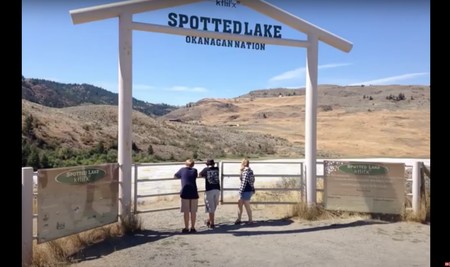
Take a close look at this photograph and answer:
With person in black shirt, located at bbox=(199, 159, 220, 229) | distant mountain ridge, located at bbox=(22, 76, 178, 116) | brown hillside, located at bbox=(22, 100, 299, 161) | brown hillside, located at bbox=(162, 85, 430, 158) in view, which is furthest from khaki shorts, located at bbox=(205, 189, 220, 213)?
distant mountain ridge, located at bbox=(22, 76, 178, 116)

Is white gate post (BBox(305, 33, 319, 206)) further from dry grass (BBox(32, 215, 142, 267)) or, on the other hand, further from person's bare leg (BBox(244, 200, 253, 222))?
dry grass (BBox(32, 215, 142, 267))

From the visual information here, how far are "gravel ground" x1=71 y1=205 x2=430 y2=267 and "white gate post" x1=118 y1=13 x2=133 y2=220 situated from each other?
0.85 meters

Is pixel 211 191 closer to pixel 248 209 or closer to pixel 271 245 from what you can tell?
pixel 248 209

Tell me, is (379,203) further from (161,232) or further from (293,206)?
(161,232)

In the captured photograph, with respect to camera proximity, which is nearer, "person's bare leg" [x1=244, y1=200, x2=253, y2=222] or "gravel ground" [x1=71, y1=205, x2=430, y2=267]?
"gravel ground" [x1=71, y1=205, x2=430, y2=267]

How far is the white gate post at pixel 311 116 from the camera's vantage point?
10602mm

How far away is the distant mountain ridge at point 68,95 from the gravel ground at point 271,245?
62843 mm

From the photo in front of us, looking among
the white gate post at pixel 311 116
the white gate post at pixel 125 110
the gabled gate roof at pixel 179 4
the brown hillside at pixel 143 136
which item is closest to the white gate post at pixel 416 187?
the white gate post at pixel 311 116

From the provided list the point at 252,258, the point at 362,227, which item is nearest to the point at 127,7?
the point at 252,258

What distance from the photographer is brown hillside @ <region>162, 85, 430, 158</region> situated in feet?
186

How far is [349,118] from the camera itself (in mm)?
83000
